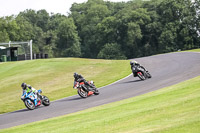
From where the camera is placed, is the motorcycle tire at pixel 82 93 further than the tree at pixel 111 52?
No

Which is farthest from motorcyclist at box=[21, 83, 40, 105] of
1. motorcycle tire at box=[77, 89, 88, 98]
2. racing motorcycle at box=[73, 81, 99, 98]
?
motorcycle tire at box=[77, 89, 88, 98]

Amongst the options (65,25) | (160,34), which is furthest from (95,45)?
(160,34)

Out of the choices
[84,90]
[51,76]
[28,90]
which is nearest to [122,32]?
[51,76]

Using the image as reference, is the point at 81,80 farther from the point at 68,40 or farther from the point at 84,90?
the point at 68,40

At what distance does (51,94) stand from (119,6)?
119 meters

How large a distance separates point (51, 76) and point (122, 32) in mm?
72413

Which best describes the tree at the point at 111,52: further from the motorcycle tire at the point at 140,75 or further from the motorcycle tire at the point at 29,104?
the motorcycle tire at the point at 29,104

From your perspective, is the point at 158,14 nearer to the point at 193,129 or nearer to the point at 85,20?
the point at 85,20

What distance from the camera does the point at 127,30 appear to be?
4055 inches

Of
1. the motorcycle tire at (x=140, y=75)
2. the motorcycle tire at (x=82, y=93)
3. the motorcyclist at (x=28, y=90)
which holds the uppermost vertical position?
the motorcycle tire at (x=140, y=75)

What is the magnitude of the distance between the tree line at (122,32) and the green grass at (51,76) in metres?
50.3

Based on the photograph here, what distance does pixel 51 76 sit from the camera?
3725 centimetres

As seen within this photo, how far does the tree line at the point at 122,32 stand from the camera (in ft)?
308

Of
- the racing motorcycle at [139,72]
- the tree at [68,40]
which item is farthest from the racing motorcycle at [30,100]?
the tree at [68,40]
